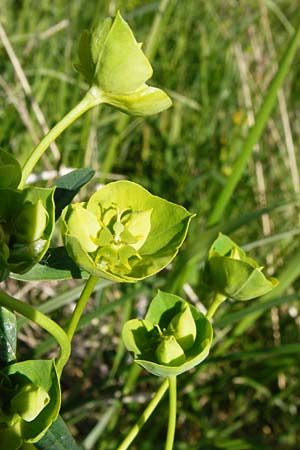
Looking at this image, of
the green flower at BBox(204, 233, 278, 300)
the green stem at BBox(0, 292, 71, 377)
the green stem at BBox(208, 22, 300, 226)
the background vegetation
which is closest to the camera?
the green stem at BBox(0, 292, 71, 377)

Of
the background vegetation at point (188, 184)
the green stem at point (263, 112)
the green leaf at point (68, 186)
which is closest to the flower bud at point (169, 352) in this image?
the green leaf at point (68, 186)

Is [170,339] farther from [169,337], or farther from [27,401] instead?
[27,401]

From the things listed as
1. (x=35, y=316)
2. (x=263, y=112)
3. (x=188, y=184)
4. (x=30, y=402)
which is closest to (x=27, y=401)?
(x=30, y=402)

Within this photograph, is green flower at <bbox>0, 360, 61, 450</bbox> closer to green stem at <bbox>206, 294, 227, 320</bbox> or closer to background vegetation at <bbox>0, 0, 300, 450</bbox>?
green stem at <bbox>206, 294, 227, 320</bbox>

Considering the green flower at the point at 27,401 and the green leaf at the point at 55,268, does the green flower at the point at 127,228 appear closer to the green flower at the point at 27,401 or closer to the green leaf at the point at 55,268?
the green leaf at the point at 55,268

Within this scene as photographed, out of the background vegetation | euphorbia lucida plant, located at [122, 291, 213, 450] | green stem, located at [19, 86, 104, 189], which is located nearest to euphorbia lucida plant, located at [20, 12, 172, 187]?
green stem, located at [19, 86, 104, 189]

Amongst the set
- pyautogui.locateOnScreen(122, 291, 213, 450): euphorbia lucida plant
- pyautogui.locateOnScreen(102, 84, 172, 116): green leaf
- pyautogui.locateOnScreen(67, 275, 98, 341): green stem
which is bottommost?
pyautogui.locateOnScreen(122, 291, 213, 450): euphorbia lucida plant

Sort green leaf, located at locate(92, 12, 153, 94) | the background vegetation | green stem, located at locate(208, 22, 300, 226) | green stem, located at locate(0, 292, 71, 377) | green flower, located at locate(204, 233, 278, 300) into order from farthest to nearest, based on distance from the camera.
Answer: the background vegetation < green stem, located at locate(208, 22, 300, 226) < green flower, located at locate(204, 233, 278, 300) < green leaf, located at locate(92, 12, 153, 94) < green stem, located at locate(0, 292, 71, 377)
